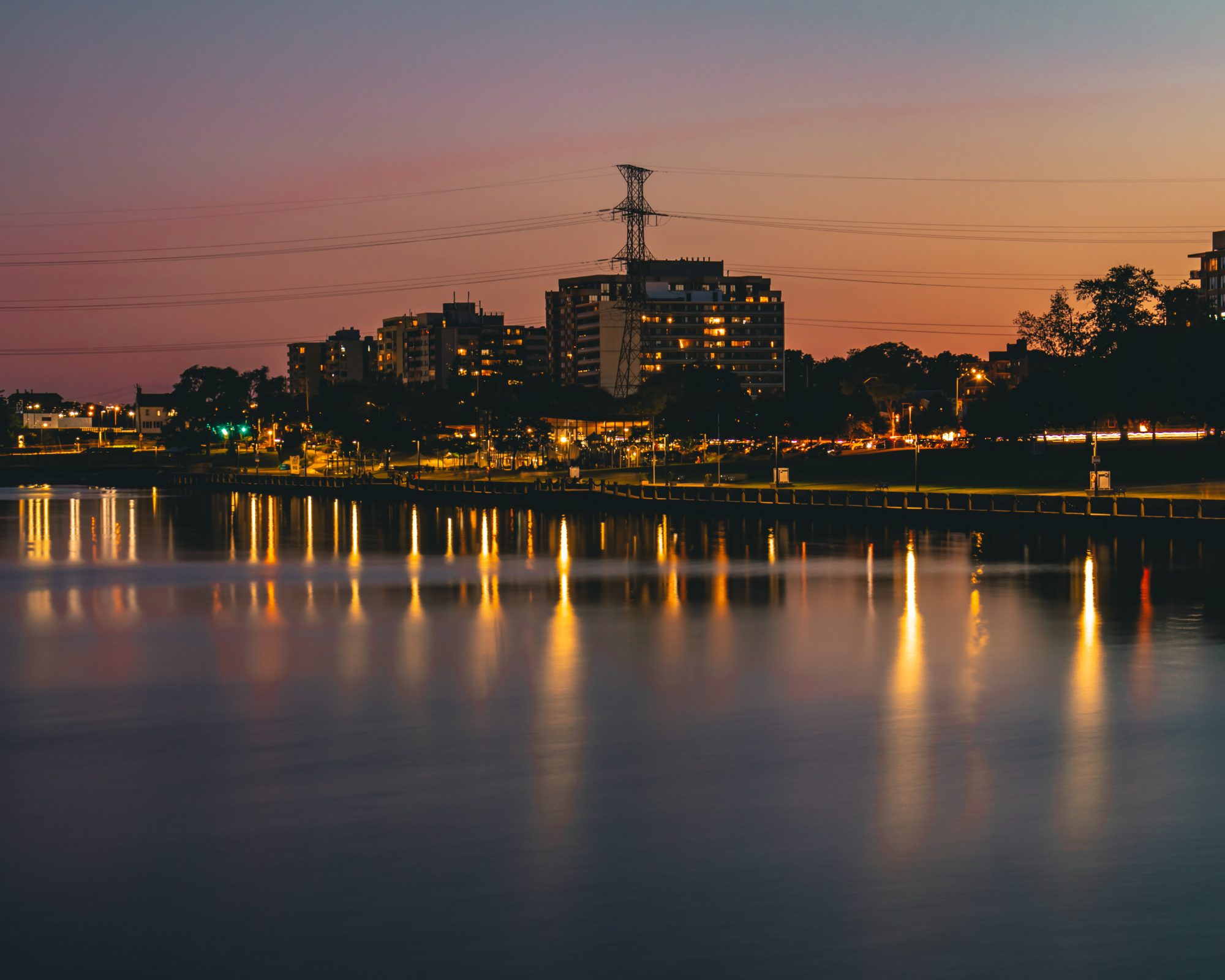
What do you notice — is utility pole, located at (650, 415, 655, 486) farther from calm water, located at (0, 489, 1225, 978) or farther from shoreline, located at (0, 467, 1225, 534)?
calm water, located at (0, 489, 1225, 978)

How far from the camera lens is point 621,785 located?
922 inches

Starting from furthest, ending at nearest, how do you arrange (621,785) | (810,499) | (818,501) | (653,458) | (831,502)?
(653,458), (810,499), (818,501), (831,502), (621,785)

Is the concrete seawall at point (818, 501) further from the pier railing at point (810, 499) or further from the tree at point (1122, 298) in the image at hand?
the tree at point (1122, 298)

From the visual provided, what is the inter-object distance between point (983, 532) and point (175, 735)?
64.0 m

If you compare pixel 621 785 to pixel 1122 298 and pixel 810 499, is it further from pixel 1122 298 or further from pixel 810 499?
pixel 1122 298

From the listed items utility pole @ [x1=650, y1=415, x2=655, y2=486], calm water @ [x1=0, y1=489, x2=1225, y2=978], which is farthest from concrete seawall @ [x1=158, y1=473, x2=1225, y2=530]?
calm water @ [x1=0, y1=489, x2=1225, y2=978]

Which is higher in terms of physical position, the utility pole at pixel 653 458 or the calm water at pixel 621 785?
the utility pole at pixel 653 458

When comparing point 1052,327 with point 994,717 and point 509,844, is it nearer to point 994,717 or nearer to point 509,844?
point 994,717

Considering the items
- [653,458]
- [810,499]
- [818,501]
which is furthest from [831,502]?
[653,458]

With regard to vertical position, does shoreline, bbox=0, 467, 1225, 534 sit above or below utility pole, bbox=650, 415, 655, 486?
below

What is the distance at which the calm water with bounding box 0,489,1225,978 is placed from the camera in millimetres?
16250

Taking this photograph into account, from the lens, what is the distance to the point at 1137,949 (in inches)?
623

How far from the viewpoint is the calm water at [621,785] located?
53.3 ft

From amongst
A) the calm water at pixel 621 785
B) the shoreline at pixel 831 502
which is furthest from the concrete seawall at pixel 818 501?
the calm water at pixel 621 785
